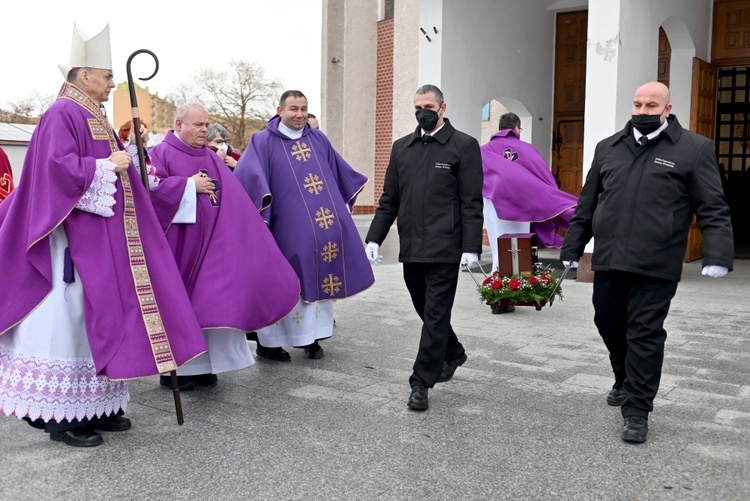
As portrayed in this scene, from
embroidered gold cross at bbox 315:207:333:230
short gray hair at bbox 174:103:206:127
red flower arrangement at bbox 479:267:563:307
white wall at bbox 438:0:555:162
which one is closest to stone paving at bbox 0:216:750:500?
embroidered gold cross at bbox 315:207:333:230

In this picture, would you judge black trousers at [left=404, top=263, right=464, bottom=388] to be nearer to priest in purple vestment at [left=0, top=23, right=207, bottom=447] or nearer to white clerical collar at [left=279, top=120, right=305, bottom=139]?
priest in purple vestment at [left=0, top=23, right=207, bottom=447]

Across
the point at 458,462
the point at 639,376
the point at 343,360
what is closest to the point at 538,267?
the point at 343,360

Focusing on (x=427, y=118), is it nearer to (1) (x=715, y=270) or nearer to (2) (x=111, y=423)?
(1) (x=715, y=270)

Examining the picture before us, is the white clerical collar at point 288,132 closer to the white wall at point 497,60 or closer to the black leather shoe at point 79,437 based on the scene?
the black leather shoe at point 79,437

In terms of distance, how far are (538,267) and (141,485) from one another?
505 centimetres

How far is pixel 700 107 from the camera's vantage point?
430 inches

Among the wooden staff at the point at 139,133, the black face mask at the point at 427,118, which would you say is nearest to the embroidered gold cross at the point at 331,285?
the black face mask at the point at 427,118

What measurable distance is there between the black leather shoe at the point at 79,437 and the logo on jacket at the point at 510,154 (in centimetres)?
533

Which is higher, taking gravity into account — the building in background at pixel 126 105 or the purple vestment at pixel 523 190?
the building in background at pixel 126 105

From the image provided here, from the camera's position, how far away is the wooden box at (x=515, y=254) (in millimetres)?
7625

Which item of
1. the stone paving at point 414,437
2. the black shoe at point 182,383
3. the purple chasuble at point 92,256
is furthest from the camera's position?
the black shoe at point 182,383

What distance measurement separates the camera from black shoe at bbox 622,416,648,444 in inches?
154

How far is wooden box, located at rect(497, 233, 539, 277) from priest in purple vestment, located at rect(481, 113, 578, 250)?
0.34 m

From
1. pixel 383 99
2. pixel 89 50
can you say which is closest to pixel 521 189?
pixel 89 50
